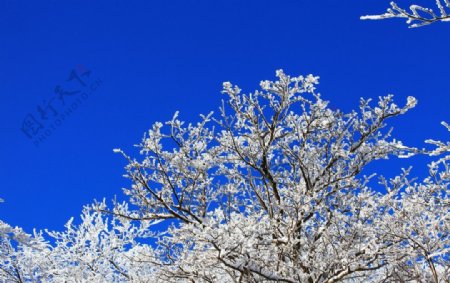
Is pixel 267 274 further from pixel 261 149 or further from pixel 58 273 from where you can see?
pixel 58 273

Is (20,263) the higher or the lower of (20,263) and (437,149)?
the higher

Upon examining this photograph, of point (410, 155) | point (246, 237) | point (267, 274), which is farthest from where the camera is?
point (267, 274)

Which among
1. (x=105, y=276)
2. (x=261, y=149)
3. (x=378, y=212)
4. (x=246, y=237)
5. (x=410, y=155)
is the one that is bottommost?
(x=410, y=155)

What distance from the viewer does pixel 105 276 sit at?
12.4 meters

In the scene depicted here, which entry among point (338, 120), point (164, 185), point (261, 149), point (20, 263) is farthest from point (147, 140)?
point (20, 263)

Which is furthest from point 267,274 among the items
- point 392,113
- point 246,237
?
point 392,113

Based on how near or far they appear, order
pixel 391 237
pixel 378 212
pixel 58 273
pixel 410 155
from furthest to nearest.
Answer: pixel 58 273, pixel 378 212, pixel 391 237, pixel 410 155

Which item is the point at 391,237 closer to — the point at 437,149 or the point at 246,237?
the point at 246,237

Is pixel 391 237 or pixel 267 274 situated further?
pixel 391 237

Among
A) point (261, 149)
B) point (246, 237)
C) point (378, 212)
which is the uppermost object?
point (261, 149)

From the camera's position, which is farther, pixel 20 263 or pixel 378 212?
pixel 20 263

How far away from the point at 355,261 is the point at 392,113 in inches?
140

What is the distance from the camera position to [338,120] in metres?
8.77

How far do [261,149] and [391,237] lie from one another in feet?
10.1
